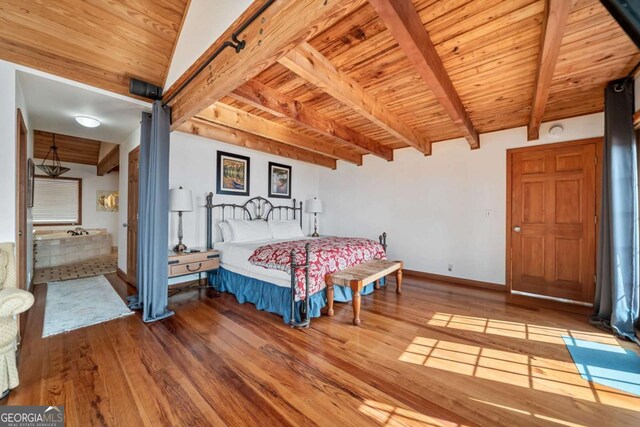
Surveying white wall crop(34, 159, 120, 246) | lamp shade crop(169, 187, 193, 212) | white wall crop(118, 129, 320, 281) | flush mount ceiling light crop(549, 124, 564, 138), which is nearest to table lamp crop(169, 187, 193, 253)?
lamp shade crop(169, 187, 193, 212)

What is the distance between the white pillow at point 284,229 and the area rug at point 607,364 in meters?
3.90

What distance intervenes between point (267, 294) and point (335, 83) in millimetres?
2414

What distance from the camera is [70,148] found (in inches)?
254

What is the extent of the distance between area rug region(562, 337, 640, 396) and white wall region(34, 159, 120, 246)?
961cm

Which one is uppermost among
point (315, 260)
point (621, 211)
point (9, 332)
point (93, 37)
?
point (93, 37)

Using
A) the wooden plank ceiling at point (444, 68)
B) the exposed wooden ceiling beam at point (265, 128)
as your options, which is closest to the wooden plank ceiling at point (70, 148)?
the wooden plank ceiling at point (444, 68)

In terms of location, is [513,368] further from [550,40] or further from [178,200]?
[178,200]

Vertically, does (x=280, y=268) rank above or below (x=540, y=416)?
above

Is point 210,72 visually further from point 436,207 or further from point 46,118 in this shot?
point 436,207

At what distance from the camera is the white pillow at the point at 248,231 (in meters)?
4.15

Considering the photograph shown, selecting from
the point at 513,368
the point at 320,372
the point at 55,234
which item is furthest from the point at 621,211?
the point at 55,234

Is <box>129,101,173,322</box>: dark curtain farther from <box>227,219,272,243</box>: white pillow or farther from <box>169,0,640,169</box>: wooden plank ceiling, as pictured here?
<box>227,219,272,243</box>: white pillow

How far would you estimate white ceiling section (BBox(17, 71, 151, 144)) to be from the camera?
105 inches

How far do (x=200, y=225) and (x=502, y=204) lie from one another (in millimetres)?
4880
